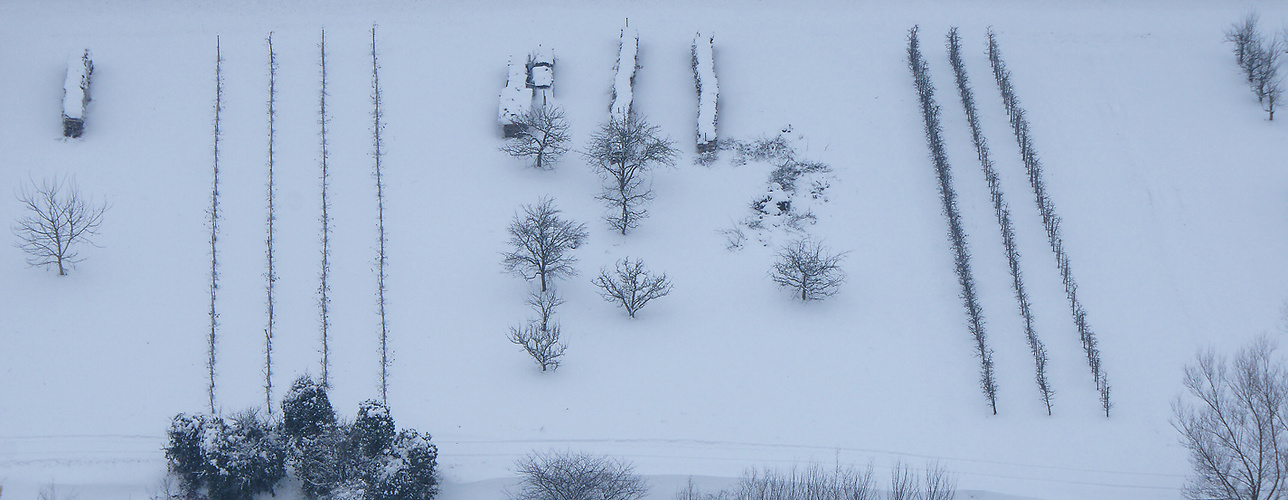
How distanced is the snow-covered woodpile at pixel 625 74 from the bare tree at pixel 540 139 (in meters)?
2.12

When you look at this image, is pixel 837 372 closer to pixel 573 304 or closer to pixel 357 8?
pixel 573 304

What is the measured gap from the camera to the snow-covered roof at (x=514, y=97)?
→ 48.7m

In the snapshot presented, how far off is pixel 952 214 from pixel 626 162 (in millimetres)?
10887

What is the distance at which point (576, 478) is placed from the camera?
114ft

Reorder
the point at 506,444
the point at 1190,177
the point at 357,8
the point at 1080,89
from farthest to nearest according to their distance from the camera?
the point at 357,8 → the point at 1080,89 → the point at 1190,177 → the point at 506,444

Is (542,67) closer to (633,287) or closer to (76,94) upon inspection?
(633,287)

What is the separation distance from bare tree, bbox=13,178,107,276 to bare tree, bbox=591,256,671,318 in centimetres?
1661

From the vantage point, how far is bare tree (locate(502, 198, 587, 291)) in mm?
42062

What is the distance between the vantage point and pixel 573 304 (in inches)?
1678

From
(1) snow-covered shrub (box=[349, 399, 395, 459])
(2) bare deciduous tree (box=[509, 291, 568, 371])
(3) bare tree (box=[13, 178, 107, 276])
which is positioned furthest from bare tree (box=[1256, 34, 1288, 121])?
(3) bare tree (box=[13, 178, 107, 276])

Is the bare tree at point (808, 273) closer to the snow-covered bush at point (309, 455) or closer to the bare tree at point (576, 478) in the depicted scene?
the bare tree at point (576, 478)

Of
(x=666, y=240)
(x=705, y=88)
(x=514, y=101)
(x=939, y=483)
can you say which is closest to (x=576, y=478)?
(x=939, y=483)

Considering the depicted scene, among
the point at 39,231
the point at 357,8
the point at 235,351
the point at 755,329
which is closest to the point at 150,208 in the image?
the point at 39,231

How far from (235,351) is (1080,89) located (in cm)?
3164
